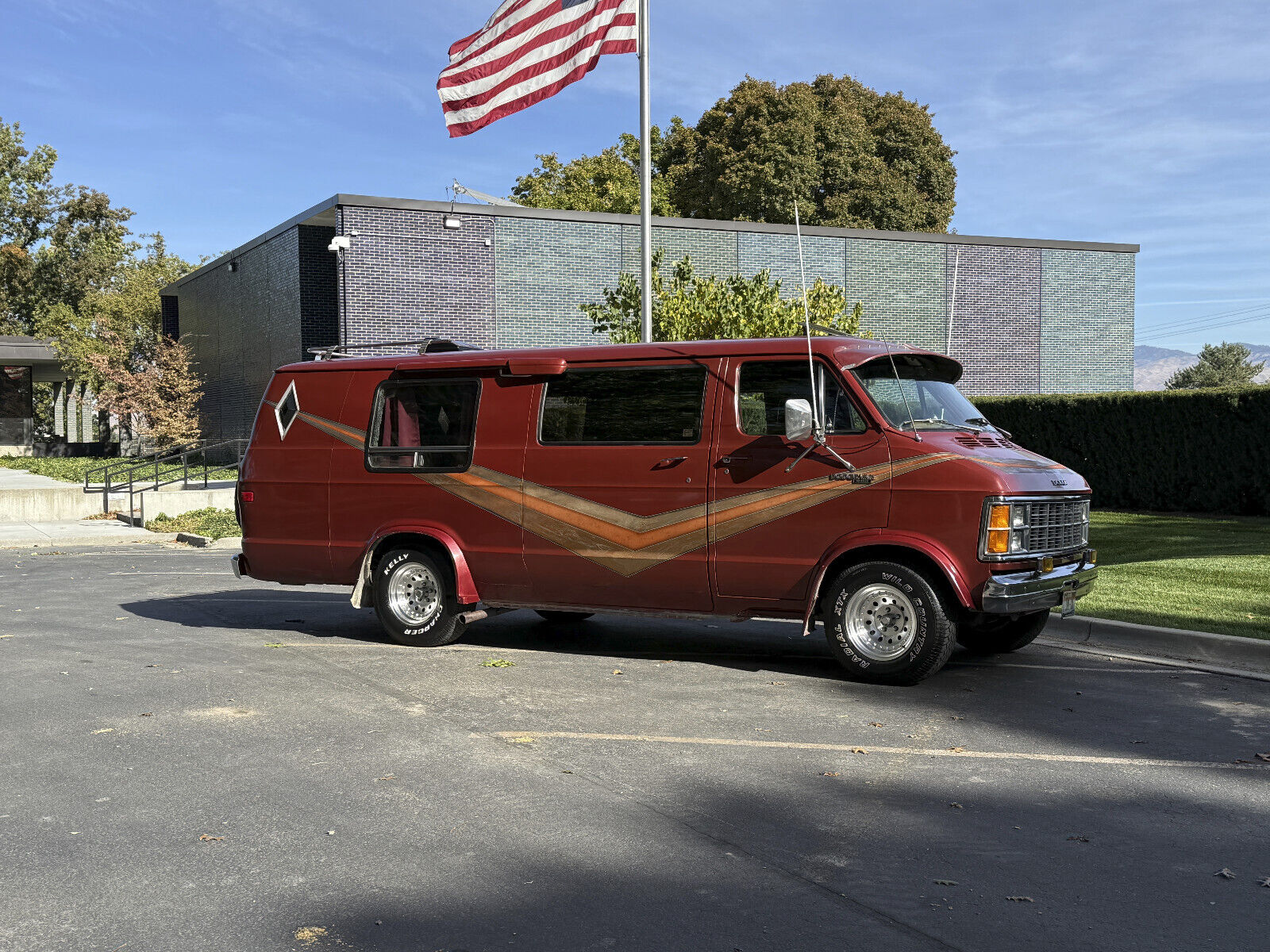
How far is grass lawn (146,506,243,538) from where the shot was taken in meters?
19.9

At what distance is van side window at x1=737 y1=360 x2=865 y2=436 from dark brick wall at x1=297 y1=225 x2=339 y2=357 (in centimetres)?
2174

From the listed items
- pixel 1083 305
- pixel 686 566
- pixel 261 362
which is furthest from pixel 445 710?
pixel 1083 305

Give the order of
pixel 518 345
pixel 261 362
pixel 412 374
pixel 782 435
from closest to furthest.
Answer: pixel 782 435, pixel 412 374, pixel 518 345, pixel 261 362

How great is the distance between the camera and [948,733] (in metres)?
6.64

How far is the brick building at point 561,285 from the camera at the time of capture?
27203mm

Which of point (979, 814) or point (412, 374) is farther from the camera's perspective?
point (412, 374)

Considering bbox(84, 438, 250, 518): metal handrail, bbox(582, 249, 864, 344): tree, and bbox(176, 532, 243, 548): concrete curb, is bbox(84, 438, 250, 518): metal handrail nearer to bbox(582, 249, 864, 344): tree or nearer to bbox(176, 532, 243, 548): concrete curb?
bbox(176, 532, 243, 548): concrete curb

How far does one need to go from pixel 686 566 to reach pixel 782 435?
118 centimetres

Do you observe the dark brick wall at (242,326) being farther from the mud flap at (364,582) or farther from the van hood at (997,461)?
the van hood at (997,461)

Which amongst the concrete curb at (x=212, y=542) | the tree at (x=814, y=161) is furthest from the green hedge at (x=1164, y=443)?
the tree at (x=814, y=161)

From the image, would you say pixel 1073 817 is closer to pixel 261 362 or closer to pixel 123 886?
pixel 123 886

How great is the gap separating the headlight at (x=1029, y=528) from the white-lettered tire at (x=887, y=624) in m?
0.51

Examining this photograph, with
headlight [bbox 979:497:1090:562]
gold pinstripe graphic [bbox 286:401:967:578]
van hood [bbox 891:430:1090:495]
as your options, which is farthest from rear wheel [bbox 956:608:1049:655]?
gold pinstripe graphic [bbox 286:401:967:578]

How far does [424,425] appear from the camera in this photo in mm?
9711
